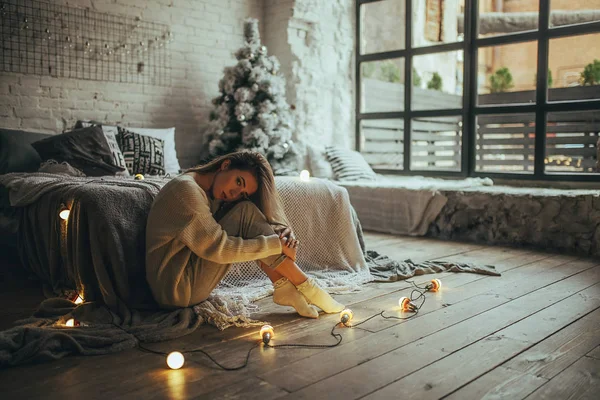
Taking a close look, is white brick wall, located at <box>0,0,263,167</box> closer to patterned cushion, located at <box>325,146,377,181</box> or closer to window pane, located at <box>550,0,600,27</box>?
patterned cushion, located at <box>325,146,377,181</box>

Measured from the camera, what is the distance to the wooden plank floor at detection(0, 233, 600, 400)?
1691 millimetres

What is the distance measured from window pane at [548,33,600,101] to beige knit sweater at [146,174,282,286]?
3842mm

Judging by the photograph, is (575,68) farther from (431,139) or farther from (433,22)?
(431,139)

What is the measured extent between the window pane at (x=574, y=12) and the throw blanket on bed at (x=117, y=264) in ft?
10.2

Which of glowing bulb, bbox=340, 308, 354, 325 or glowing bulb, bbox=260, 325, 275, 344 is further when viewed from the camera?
glowing bulb, bbox=340, 308, 354, 325

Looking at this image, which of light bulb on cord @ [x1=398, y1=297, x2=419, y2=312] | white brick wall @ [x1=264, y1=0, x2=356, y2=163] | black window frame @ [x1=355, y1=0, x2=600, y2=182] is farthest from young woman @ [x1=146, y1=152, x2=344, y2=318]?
white brick wall @ [x1=264, y1=0, x2=356, y2=163]

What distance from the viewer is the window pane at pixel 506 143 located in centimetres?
521

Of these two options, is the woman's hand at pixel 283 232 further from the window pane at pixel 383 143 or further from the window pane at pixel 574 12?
the window pane at pixel 574 12

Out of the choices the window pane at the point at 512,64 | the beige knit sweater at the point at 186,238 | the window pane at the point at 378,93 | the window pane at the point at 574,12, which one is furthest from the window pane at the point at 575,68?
the beige knit sweater at the point at 186,238

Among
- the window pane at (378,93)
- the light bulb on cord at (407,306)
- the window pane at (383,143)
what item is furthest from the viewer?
the window pane at (378,93)

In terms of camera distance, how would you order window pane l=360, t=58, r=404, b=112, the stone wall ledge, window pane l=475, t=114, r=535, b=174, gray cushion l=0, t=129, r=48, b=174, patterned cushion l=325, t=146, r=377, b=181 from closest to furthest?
1. gray cushion l=0, t=129, r=48, b=174
2. the stone wall ledge
3. window pane l=475, t=114, r=535, b=174
4. patterned cushion l=325, t=146, r=377, b=181
5. window pane l=360, t=58, r=404, b=112

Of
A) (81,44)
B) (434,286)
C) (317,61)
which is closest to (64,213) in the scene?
(434,286)

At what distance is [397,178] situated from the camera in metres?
5.79

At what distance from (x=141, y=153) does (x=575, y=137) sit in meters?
3.74
